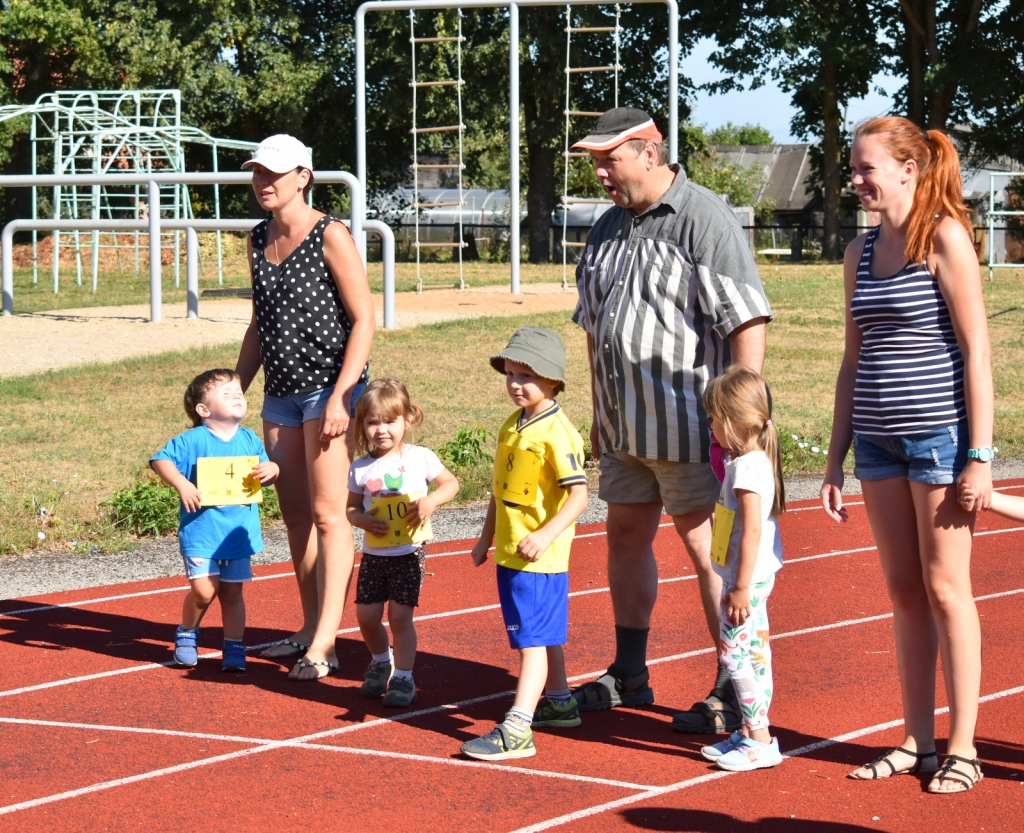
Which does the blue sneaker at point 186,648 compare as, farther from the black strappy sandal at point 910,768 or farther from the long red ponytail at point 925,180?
the long red ponytail at point 925,180

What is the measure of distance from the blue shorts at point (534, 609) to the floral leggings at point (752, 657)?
1.79ft

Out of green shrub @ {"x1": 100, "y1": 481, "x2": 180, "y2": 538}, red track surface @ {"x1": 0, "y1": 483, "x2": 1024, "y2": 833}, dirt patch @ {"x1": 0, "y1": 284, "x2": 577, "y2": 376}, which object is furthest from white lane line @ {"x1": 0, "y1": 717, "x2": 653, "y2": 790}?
dirt patch @ {"x1": 0, "y1": 284, "x2": 577, "y2": 376}

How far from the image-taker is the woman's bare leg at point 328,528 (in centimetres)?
526

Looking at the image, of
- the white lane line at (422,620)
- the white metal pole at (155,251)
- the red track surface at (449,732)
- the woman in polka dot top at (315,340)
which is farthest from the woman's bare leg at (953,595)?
the white metal pole at (155,251)

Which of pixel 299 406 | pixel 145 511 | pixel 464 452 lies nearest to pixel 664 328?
pixel 299 406

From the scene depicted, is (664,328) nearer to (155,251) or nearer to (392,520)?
(392,520)

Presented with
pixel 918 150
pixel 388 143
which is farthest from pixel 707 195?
pixel 388 143

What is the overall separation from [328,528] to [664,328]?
5.23 ft

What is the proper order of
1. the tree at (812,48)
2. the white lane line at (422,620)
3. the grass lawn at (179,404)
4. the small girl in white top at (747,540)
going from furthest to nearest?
the tree at (812,48), the grass lawn at (179,404), the white lane line at (422,620), the small girl in white top at (747,540)

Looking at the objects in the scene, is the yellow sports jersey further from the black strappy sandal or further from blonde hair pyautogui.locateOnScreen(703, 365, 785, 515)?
the black strappy sandal

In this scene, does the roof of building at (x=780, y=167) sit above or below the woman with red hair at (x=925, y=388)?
above

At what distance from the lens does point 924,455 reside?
3.90 m

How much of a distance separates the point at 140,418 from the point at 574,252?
34.6m

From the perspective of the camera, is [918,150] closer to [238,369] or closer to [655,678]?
[655,678]
